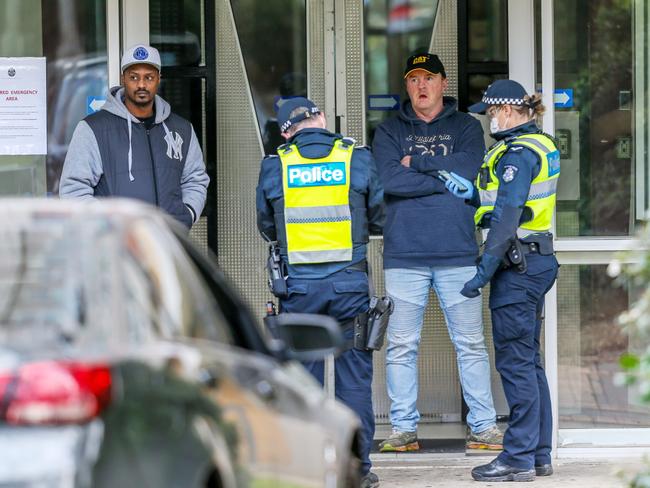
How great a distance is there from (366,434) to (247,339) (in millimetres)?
3129

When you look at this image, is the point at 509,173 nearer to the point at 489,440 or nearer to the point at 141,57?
the point at 489,440

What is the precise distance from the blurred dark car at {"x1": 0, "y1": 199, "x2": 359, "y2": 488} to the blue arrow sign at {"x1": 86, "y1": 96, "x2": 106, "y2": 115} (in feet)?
13.9

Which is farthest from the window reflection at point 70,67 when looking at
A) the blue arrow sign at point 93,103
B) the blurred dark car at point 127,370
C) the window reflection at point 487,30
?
the blurred dark car at point 127,370

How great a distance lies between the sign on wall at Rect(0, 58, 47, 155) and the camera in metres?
8.22

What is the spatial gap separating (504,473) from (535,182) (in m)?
1.43

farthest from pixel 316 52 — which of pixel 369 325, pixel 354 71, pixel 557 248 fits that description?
pixel 369 325

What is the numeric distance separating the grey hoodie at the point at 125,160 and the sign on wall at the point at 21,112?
0.76 m

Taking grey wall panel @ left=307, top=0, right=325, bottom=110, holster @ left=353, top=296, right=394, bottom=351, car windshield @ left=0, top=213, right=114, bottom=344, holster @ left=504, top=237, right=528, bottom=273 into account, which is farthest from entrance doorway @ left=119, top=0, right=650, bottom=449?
car windshield @ left=0, top=213, right=114, bottom=344

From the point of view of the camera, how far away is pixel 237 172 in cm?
862

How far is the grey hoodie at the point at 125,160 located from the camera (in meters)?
7.44

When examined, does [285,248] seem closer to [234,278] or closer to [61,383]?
[234,278]

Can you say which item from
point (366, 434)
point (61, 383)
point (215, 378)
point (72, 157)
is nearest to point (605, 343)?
point (366, 434)

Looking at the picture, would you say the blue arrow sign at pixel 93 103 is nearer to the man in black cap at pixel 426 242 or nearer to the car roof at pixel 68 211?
the man in black cap at pixel 426 242

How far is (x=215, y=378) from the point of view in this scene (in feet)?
11.1
